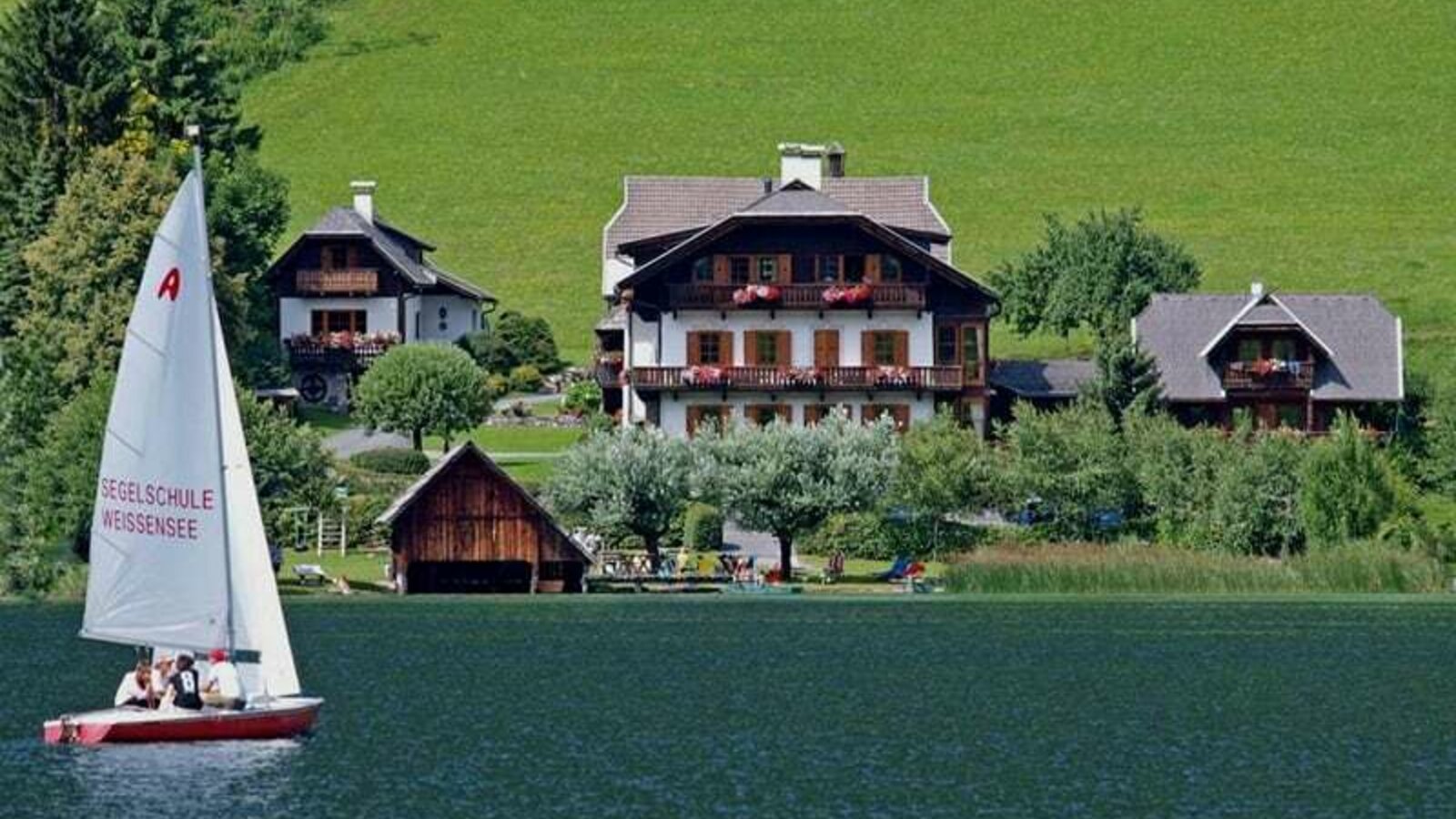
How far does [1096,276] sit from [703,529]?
143 feet

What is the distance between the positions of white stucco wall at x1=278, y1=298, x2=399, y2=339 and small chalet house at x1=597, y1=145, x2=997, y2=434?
17.5 meters


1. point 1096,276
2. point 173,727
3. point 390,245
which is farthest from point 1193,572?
point 390,245

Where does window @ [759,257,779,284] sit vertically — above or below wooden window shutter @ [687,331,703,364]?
above

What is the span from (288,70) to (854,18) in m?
32.5

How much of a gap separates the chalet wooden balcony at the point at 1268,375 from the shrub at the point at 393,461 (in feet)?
96.7

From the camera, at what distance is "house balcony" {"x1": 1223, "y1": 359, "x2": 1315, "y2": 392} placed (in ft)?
406

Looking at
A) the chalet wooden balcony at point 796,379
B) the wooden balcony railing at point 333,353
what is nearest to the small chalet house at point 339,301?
the wooden balcony railing at point 333,353

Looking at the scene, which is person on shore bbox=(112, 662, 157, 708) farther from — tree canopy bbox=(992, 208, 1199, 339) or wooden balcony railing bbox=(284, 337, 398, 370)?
tree canopy bbox=(992, 208, 1199, 339)

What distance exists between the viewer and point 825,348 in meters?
122

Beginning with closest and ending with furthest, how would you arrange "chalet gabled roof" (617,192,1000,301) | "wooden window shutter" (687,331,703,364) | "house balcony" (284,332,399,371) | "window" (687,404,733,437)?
"chalet gabled roof" (617,192,1000,301) → "window" (687,404,733,437) → "wooden window shutter" (687,331,703,364) → "house balcony" (284,332,399,371)

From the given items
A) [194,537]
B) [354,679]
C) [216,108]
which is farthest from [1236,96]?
[194,537]

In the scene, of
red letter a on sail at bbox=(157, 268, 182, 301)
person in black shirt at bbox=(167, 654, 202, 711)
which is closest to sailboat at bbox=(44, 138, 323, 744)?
red letter a on sail at bbox=(157, 268, 182, 301)

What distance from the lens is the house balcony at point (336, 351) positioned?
135 meters

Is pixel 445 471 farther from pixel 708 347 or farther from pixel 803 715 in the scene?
pixel 803 715
